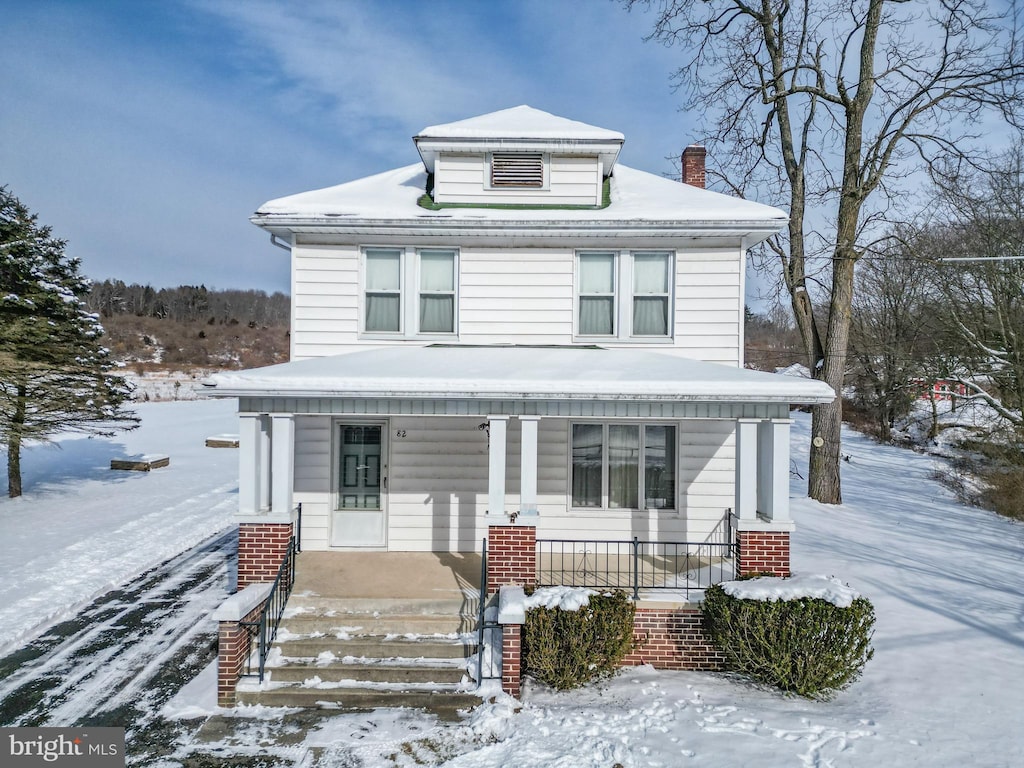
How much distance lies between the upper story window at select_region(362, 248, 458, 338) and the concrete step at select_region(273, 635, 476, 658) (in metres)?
5.00

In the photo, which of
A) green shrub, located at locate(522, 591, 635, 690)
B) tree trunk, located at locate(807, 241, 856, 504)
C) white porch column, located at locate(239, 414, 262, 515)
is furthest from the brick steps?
tree trunk, located at locate(807, 241, 856, 504)

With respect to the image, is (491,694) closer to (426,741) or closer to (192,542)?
(426,741)

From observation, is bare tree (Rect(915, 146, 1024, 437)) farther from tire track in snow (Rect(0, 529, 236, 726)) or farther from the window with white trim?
tire track in snow (Rect(0, 529, 236, 726))

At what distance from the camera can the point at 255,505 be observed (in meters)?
7.70

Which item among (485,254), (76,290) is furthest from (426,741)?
(76,290)

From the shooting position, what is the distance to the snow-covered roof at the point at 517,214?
928 centimetres

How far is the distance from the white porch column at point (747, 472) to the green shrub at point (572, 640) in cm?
240

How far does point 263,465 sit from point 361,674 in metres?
3.14

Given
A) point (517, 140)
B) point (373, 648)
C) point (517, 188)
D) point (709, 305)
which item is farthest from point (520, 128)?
point (373, 648)

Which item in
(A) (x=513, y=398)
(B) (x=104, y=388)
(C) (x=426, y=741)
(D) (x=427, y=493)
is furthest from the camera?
(B) (x=104, y=388)

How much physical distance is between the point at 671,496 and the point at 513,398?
12.7 feet

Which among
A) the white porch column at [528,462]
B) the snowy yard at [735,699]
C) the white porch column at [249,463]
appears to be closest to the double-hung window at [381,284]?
the white porch column at [249,463]

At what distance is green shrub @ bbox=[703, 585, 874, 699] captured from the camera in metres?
6.38

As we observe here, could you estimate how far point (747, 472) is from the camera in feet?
25.5
